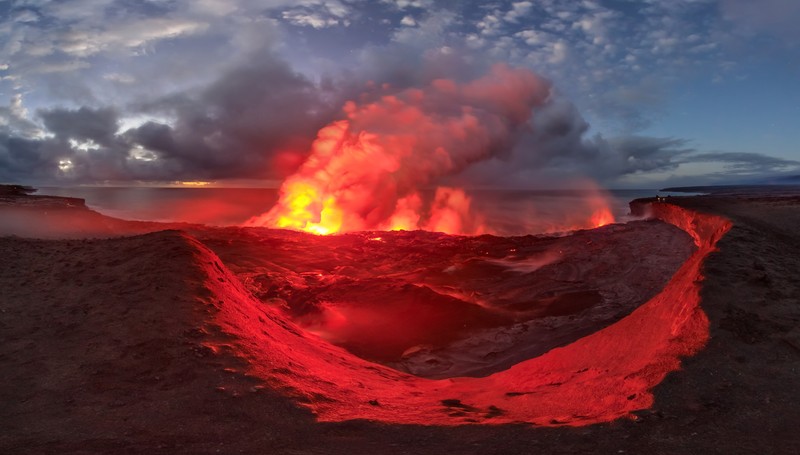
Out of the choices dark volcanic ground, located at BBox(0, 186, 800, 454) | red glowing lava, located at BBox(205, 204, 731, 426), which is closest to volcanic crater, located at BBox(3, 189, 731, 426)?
red glowing lava, located at BBox(205, 204, 731, 426)

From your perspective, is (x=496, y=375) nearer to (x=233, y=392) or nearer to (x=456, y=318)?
(x=456, y=318)

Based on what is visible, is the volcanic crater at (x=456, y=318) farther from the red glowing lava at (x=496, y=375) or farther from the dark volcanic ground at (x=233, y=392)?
the dark volcanic ground at (x=233, y=392)

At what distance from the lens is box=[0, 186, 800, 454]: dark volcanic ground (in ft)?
16.5

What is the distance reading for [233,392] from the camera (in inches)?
248

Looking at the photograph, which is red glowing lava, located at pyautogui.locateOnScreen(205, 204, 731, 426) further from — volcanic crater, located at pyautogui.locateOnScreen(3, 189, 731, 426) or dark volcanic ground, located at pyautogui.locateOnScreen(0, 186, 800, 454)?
dark volcanic ground, located at pyautogui.locateOnScreen(0, 186, 800, 454)

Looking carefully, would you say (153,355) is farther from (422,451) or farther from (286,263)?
(286,263)

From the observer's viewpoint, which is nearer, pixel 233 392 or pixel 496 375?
pixel 233 392

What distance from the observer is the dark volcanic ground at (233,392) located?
16.5ft

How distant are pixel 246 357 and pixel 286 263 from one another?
14503mm

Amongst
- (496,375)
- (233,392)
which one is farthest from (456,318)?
(233,392)

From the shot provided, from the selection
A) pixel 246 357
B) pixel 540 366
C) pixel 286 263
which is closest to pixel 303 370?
pixel 246 357

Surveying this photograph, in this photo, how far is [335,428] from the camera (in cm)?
567

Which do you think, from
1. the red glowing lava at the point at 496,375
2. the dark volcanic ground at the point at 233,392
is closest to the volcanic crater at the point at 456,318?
the red glowing lava at the point at 496,375

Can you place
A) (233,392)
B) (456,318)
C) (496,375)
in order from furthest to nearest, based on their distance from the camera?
1. (456,318)
2. (496,375)
3. (233,392)
